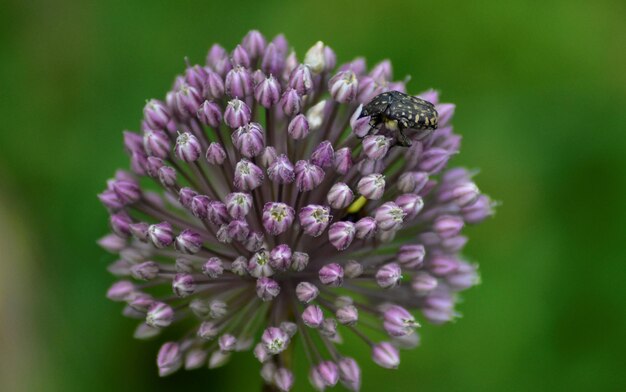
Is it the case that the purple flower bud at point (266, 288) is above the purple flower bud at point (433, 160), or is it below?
below

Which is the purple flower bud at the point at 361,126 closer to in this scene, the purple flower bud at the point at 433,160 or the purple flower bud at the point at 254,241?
the purple flower bud at the point at 433,160

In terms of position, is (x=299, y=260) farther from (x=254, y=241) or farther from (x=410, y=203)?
(x=410, y=203)

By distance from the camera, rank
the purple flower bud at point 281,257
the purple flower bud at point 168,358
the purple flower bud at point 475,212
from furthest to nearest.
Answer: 1. the purple flower bud at point 475,212
2. the purple flower bud at point 168,358
3. the purple flower bud at point 281,257

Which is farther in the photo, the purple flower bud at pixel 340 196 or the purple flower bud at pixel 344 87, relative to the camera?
the purple flower bud at pixel 344 87

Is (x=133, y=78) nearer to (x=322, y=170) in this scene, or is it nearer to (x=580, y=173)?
(x=322, y=170)

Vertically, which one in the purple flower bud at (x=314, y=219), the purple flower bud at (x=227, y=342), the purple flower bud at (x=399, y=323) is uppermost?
the purple flower bud at (x=314, y=219)

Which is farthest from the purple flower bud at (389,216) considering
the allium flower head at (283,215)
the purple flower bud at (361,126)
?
the purple flower bud at (361,126)
